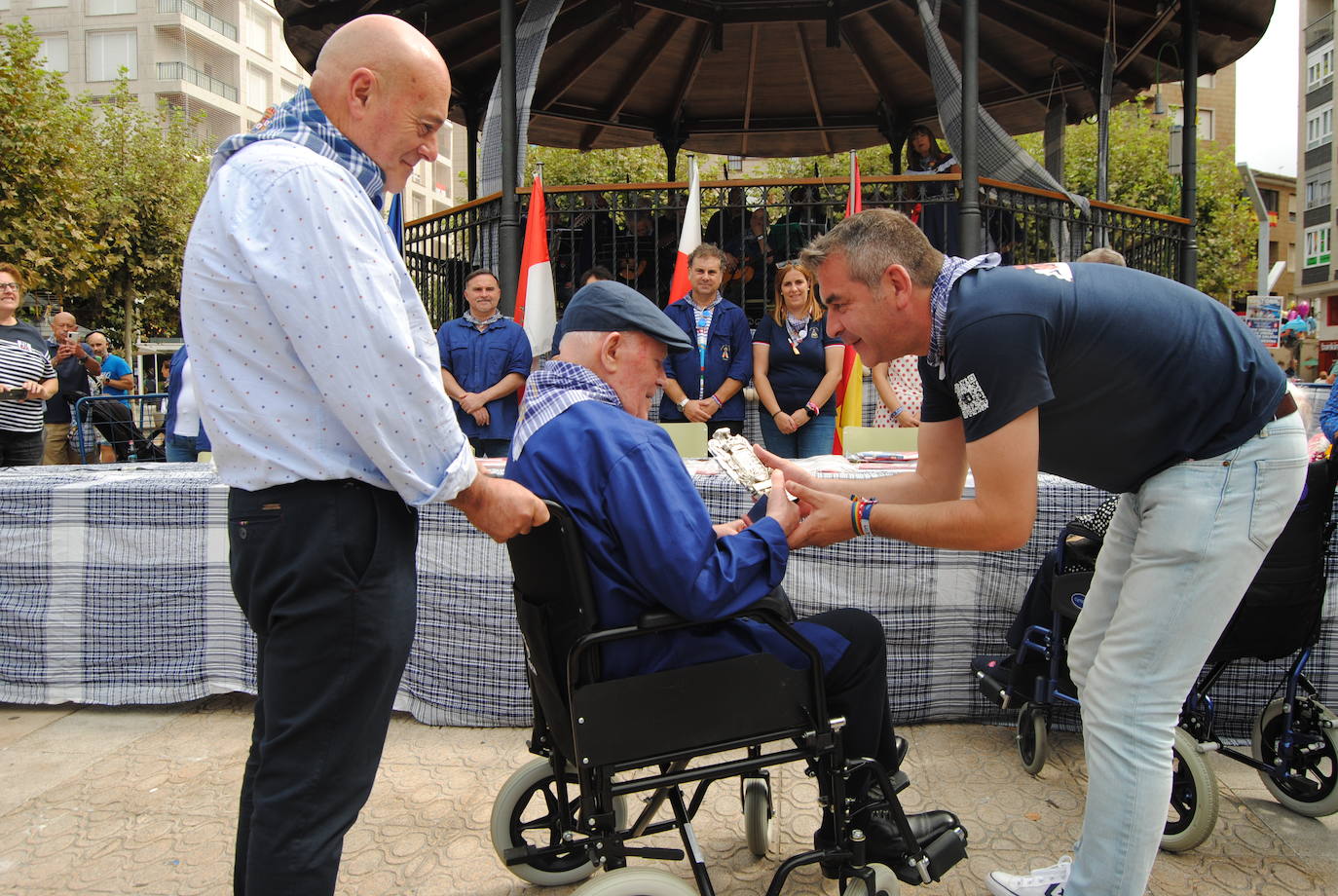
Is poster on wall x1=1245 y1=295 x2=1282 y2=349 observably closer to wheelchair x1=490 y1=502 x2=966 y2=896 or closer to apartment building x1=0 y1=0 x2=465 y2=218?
wheelchair x1=490 y1=502 x2=966 y2=896

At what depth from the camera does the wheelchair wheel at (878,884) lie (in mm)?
2189

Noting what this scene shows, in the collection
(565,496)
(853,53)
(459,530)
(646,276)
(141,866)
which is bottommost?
(141,866)

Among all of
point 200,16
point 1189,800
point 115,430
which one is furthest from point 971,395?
point 200,16

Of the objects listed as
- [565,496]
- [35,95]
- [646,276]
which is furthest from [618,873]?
[35,95]

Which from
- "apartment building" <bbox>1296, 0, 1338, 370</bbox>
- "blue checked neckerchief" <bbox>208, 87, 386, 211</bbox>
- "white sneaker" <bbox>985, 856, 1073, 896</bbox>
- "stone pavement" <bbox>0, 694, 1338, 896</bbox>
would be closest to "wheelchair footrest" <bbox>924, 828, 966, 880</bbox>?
"white sneaker" <bbox>985, 856, 1073, 896</bbox>

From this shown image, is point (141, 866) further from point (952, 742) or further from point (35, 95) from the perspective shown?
point (35, 95)

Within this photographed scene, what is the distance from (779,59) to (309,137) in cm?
960

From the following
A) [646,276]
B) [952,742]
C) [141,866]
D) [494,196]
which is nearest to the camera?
[141,866]

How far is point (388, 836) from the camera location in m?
2.82

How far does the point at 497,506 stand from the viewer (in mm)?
1792

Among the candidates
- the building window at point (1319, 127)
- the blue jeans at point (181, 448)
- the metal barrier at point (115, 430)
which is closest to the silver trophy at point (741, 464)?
the blue jeans at point (181, 448)

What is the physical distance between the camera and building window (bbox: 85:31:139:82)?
143 ft

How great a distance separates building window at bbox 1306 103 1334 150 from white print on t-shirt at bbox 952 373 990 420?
53735mm

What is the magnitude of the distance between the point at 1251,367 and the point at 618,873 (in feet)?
5.96
